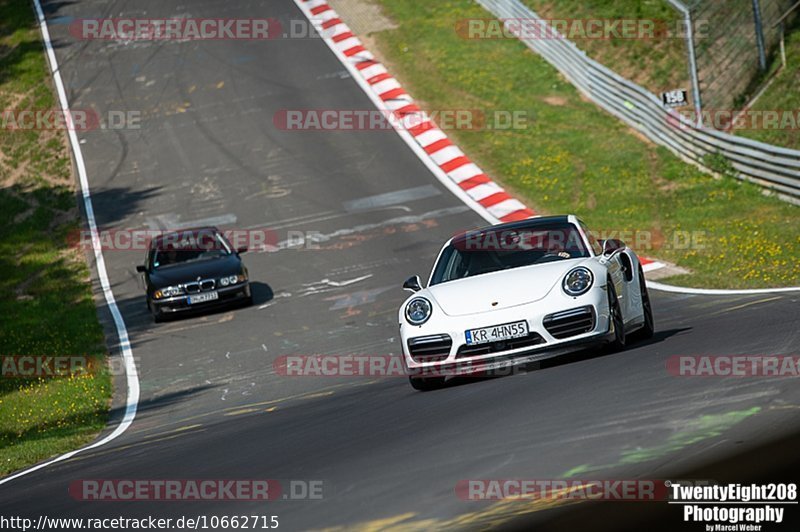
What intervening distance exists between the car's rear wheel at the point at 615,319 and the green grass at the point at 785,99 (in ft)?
44.6

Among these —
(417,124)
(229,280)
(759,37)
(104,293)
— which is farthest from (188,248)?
(759,37)

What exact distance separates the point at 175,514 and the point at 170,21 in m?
33.3

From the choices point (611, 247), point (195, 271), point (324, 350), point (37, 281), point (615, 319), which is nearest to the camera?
point (615, 319)

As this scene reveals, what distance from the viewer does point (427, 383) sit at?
10859mm

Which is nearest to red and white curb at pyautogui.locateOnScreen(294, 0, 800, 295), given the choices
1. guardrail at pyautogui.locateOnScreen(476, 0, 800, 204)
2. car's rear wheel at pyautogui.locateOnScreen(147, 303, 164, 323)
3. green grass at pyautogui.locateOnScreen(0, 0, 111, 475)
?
guardrail at pyautogui.locateOnScreen(476, 0, 800, 204)

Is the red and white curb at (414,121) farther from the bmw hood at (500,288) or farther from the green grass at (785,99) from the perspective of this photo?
the bmw hood at (500,288)

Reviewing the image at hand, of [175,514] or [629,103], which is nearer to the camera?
[175,514]

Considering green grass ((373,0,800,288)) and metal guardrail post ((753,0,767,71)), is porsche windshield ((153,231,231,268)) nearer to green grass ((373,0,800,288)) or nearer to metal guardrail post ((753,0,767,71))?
green grass ((373,0,800,288))

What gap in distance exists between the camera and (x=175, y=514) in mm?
7117

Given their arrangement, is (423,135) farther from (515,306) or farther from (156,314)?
(515,306)

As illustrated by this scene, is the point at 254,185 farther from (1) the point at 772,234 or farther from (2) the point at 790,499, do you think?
(2) the point at 790,499

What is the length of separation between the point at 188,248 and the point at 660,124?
1073cm

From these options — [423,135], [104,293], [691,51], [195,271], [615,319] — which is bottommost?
[104,293]

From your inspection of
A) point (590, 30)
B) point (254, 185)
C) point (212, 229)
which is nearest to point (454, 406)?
point (212, 229)
